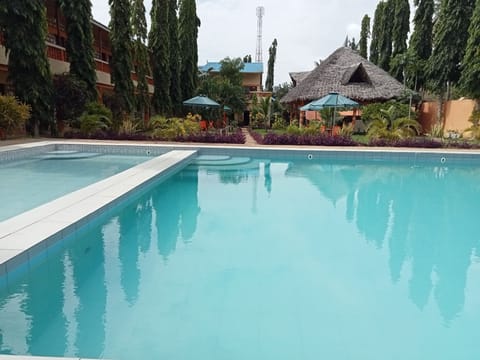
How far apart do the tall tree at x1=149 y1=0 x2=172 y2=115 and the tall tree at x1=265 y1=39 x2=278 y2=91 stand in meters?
29.3

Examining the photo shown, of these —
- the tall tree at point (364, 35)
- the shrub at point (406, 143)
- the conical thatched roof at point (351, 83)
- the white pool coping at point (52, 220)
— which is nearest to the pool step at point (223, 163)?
the white pool coping at point (52, 220)

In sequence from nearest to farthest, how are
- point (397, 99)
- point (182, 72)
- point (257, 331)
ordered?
1. point (257, 331)
2. point (397, 99)
3. point (182, 72)

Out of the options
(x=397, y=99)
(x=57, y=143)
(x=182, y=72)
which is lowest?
(x=57, y=143)

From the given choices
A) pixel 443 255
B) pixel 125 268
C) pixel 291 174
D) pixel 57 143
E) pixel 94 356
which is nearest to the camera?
pixel 94 356

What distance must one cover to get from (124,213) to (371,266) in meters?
3.94

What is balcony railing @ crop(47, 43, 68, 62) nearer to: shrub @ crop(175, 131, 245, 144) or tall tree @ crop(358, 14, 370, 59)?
shrub @ crop(175, 131, 245, 144)

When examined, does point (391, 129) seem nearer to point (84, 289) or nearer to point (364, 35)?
point (84, 289)

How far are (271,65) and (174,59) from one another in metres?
30.0

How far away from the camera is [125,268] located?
457 centimetres

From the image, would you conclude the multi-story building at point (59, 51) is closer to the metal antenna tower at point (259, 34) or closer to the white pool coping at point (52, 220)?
the white pool coping at point (52, 220)

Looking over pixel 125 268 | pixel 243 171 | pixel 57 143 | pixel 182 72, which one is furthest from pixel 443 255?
pixel 182 72

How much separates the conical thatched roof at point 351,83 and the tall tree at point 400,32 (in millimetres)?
2763

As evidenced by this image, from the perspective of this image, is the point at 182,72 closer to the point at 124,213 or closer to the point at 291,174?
the point at 291,174

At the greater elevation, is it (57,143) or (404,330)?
(57,143)
